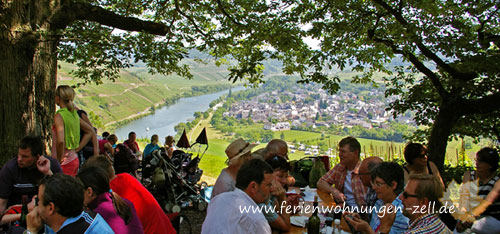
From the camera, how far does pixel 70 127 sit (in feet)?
15.5

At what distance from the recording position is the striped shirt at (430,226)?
2.47 meters

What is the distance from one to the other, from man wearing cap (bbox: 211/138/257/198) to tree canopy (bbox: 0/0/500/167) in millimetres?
2229

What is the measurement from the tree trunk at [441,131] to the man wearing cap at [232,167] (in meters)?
5.07

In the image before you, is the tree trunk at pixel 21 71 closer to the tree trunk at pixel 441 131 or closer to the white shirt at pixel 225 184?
the white shirt at pixel 225 184

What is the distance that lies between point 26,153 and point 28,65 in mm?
1940

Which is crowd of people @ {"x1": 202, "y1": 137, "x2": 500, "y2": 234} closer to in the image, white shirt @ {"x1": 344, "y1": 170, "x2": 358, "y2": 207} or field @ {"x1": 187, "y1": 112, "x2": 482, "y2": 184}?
white shirt @ {"x1": 344, "y1": 170, "x2": 358, "y2": 207}

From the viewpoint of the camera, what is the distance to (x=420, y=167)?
448cm

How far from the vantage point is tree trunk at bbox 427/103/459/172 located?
25.0ft

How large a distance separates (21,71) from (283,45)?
4.38 metres

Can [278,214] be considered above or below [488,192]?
below

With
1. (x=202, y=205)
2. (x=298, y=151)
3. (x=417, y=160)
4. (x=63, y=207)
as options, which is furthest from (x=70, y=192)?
(x=298, y=151)

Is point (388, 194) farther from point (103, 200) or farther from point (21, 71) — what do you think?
point (21, 71)

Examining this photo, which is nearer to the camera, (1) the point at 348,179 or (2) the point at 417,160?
(2) the point at 417,160

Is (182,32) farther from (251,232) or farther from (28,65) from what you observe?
(251,232)
